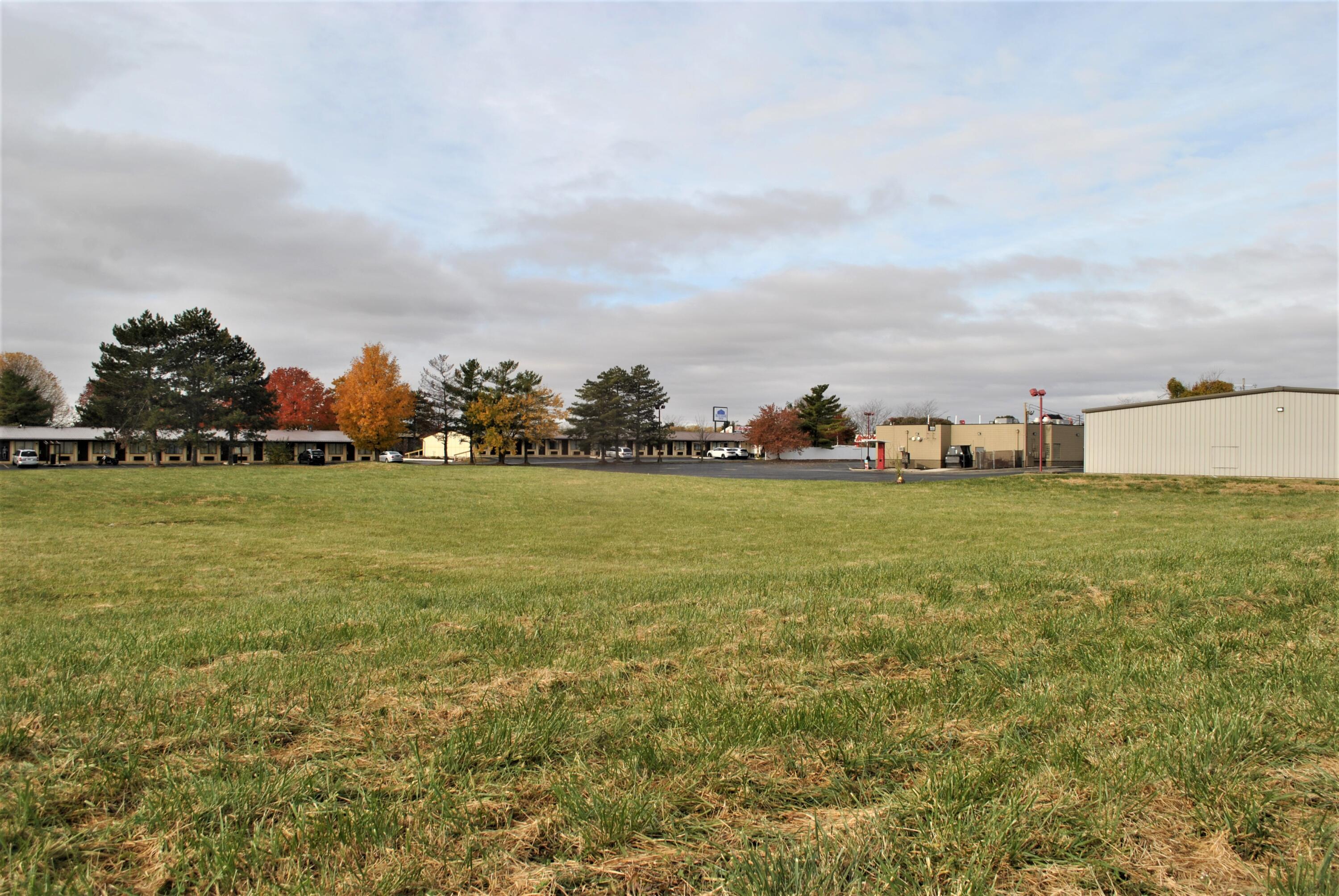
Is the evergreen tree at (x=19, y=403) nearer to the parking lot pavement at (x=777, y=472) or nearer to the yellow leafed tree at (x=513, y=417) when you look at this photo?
the yellow leafed tree at (x=513, y=417)

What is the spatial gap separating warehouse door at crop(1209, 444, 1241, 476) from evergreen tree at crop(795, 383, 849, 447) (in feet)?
223

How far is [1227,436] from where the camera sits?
38.8 meters

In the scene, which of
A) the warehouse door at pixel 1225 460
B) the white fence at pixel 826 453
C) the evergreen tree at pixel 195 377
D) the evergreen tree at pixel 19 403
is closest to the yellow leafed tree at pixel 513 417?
the evergreen tree at pixel 195 377

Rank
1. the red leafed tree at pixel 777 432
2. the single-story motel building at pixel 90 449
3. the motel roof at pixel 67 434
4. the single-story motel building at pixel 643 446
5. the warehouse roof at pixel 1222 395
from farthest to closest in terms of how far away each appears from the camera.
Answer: the single-story motel building at pixel 643 446
the red leafed tree at pixel 777 432
the single-story motel building at pixel 90 449
the motel roof at pixel 67 434
the warehouse roof at pixel 1222 395

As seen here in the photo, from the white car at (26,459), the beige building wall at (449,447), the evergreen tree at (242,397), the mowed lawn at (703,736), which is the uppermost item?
the evergreen tree at (242,397)

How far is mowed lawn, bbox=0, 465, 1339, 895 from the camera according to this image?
8.60ft

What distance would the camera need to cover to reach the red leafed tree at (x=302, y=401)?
10369cm

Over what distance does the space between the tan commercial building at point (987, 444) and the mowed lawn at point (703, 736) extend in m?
54.4

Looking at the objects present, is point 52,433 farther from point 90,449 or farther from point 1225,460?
point 1225,460

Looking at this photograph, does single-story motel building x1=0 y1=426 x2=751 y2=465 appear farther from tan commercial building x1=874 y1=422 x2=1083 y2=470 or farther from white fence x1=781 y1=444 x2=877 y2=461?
tan commercial building x1=874 y1=422 x2=1083 y2=470

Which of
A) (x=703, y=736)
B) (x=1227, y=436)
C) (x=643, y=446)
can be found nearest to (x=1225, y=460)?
(x=1227, y=436)

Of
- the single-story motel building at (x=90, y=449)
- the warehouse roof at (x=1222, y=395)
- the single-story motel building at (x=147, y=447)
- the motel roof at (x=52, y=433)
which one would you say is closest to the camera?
the warehouse roof at (x=1222, y=395)

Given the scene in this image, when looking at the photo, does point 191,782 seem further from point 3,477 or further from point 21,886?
point 3,477

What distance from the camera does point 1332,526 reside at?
1413 centimetres
